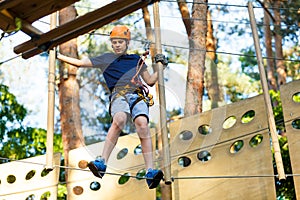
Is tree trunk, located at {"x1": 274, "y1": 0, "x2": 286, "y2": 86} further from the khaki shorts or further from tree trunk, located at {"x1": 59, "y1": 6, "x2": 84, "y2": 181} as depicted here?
the khaki shorts

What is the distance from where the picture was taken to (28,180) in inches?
224

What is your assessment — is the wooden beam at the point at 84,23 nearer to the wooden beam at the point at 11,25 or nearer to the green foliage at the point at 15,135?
the wooden beam at the point at 11,25

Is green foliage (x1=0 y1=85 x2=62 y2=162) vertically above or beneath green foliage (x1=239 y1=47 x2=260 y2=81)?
beneath

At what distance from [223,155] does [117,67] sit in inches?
55.9

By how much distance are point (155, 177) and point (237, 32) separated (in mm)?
12538

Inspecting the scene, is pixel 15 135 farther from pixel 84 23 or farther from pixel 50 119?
pixel 84 23

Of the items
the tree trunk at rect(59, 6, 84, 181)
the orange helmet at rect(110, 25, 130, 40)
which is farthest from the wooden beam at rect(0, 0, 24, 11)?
the tree trunk at rect(59, 6, 84, 181)

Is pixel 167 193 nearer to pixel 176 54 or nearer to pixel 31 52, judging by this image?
pixel 176 54

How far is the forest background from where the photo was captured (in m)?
4.70

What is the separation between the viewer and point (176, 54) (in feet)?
17.0

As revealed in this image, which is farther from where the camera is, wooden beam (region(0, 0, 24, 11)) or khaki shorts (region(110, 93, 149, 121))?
khaki shorts (region(110, 93, 149, 121))

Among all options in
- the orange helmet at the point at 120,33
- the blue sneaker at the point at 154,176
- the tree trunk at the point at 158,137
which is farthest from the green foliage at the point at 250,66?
the blue sneaker at the point at 154,176

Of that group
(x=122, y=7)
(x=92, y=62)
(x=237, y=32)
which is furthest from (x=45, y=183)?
(x=237, y=32)

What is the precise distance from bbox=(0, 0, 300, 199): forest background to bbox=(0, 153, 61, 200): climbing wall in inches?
24.6
